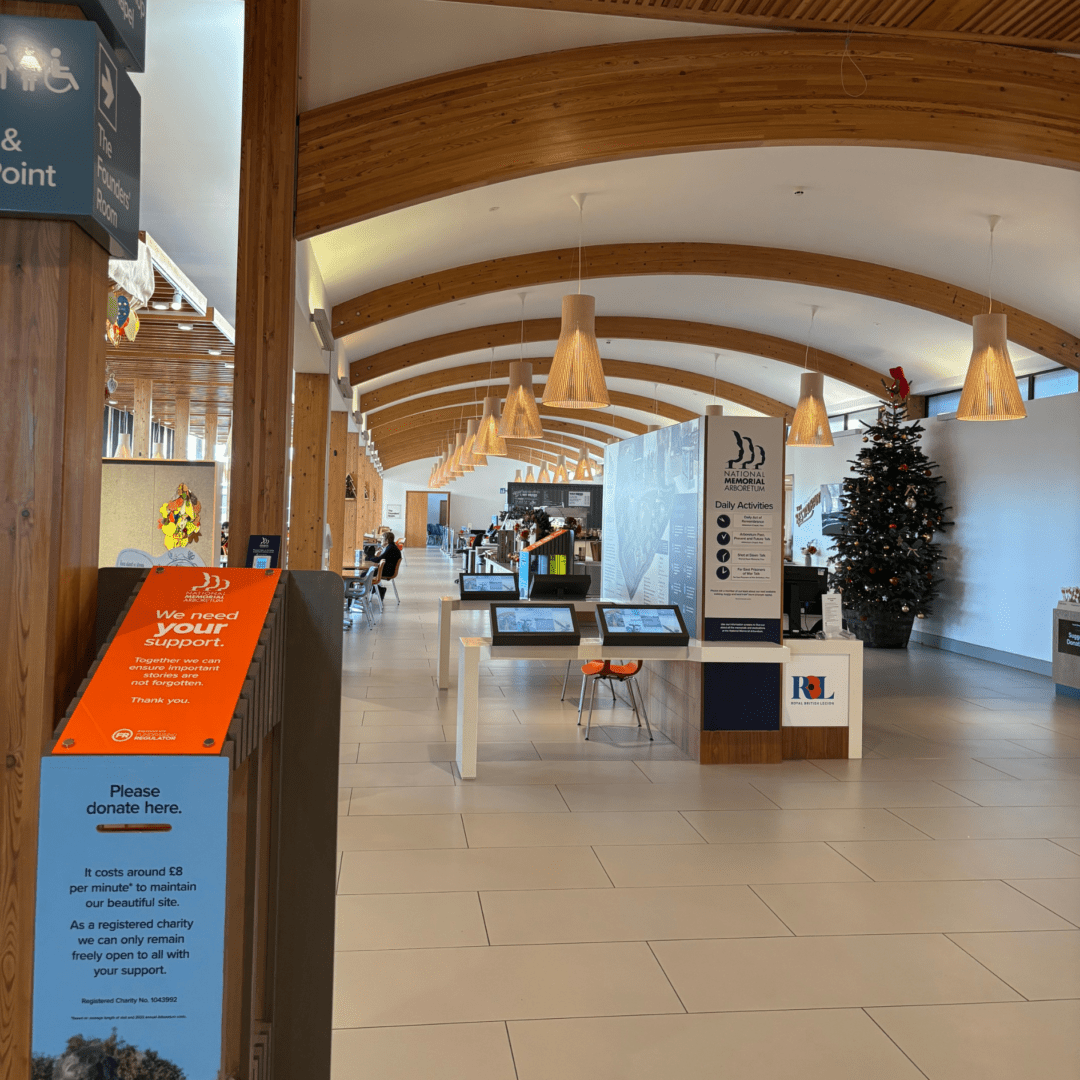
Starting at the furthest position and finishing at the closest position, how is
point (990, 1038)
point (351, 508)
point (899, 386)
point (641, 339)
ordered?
point (351, 508), point (641, 339), point (899, 386), point (990, 1038)

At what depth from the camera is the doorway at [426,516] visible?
41.4m

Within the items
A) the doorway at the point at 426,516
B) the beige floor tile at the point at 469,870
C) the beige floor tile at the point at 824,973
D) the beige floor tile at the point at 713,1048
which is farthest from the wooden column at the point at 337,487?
the doorway at the point at 426,516

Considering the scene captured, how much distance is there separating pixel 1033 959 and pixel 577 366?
4.58m

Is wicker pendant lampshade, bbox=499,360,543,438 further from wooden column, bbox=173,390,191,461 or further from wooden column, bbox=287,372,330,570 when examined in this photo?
wooden column, bbox=173,390,191,461

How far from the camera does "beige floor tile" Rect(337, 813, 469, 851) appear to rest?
443cm

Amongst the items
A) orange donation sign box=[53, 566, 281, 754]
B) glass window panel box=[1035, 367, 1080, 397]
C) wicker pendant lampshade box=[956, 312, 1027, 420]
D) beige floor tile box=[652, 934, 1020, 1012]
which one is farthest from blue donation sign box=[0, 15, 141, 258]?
glass window panel box=[1035, 367, 1080, 397]

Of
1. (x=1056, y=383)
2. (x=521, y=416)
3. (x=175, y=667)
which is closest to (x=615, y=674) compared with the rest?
(x=521, y=416)

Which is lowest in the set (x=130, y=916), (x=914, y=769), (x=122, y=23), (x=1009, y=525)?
(x=914, y=769)

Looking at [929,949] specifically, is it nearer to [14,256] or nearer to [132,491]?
[14,256]

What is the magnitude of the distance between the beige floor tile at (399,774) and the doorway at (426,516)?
35.2 m

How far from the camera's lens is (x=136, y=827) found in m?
1.60

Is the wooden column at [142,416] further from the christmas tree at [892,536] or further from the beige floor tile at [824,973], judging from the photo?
the beige floor tile at [824,973]

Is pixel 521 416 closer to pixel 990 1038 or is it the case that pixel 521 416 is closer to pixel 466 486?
pixel 990 1038

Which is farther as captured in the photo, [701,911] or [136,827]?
[701,911]
